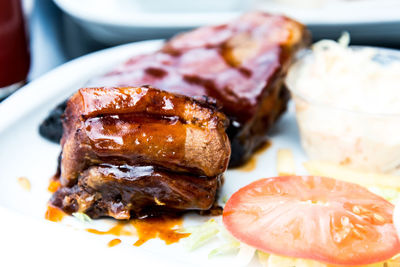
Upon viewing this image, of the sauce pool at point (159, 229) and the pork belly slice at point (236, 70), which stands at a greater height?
the pork belly slice at point (236, 70)

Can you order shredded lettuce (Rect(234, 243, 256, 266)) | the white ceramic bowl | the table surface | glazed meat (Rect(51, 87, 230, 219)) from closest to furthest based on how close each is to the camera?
shredded lettuce (Rect(234, 243, 256, 266)) → glazed meat (Rect(51, 87, 230, 219)) → the white ceramic bowl → the table surface

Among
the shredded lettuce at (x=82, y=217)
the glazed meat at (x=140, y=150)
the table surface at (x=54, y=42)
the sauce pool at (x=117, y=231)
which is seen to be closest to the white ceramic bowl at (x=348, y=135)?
the glazed meat at (x=140, y=150)

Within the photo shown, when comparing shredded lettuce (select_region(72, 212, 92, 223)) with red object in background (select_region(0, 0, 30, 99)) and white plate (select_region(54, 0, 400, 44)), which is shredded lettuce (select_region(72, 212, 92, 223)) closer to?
red object in background (select_region(0, 0, 30, 99))

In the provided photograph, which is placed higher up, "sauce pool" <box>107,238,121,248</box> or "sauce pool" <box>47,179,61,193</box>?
"sauce pool" <box>107,238,121,248</box>

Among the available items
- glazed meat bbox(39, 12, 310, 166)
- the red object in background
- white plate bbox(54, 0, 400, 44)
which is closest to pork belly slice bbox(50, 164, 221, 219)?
glazed meat bbox(39, 12, 310, 166)

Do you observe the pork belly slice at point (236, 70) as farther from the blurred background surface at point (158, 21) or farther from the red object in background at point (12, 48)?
the red object in background at point (12, 48)

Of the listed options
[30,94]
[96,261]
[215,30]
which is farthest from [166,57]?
[96,261]
